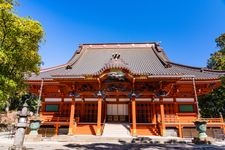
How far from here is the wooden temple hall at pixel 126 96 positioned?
16.0 meters

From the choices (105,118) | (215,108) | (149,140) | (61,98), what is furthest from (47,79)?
(215,108)

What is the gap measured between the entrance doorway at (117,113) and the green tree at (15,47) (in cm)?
1077

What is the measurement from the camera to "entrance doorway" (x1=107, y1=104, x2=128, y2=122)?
A: 1917cm

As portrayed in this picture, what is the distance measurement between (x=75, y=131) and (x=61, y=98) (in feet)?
13.3

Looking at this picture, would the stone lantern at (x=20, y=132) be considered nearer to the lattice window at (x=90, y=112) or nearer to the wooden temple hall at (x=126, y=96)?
the wooden temple hall at (x=126, y=96)

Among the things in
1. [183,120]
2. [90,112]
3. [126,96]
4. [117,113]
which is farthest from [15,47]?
[183,120]

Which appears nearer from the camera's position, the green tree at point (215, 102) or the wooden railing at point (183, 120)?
the wooden railing at point (183, 120)

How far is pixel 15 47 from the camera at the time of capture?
858 cm

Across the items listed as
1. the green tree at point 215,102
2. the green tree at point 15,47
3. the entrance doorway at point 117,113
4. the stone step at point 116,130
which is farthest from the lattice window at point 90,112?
the green tree at point 215,102

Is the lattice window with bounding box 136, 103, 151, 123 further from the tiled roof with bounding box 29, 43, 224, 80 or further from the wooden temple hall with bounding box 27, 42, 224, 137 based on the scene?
the tiled roof with bounding box 29, 43, 224, 80

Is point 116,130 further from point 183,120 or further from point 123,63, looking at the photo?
point 183,120

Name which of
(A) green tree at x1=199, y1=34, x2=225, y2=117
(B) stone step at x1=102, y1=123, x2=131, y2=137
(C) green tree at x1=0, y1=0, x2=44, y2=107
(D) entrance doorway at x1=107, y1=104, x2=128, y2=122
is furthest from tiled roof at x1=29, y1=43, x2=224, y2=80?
(A) green tree at x1=199, y1=34, x2=225, y2=117

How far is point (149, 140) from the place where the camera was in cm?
1306

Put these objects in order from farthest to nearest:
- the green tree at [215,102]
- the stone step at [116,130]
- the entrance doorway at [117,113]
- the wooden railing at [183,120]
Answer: the green tree at [215,102] → the entrance doorway at [117,113] → the wooden railing at [183,120] → the stone step at [116,130]
